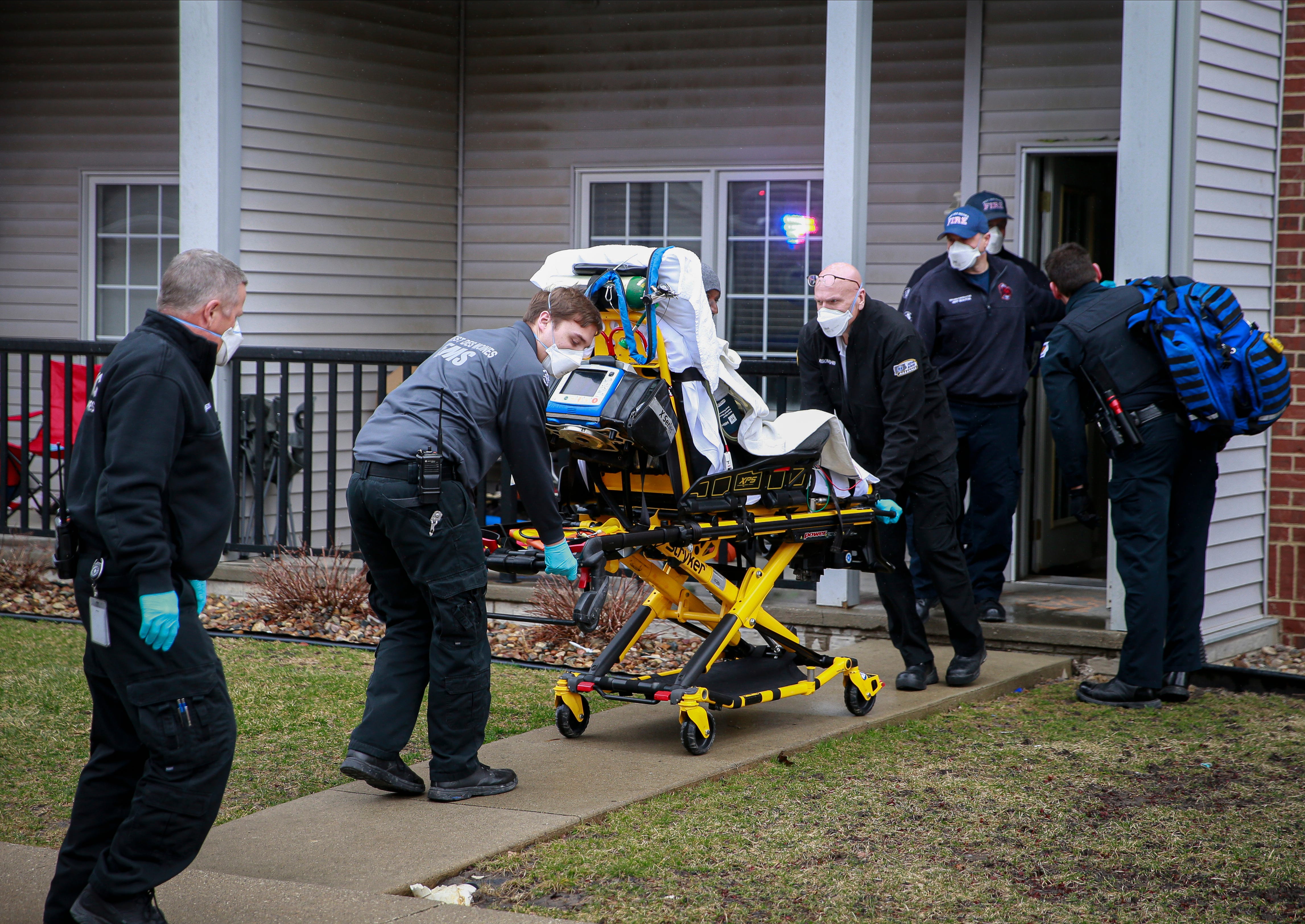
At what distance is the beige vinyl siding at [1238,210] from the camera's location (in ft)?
22.4

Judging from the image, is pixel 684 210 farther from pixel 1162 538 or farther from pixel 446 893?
pixel 446 893

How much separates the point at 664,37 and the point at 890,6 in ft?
5.55

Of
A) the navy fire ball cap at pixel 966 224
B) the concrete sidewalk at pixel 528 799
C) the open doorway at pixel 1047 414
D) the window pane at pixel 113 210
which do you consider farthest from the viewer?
the window pane at pixel 113 210

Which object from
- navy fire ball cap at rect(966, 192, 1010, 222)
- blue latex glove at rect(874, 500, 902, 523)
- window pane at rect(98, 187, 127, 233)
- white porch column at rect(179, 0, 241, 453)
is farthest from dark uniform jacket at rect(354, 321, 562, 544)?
window pane at rect(98, 187, 127, 233)

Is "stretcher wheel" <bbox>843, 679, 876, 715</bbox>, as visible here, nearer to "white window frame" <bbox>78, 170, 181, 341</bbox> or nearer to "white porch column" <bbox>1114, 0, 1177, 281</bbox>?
"white porch column" <bbox>1114, 0, 1177, 281</bbox>

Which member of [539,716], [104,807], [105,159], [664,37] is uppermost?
[664,37]

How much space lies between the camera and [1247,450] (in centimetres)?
731

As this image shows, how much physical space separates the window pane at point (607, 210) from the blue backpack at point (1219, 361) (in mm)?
5104

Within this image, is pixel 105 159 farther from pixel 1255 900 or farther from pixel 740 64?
pixel 1255 900

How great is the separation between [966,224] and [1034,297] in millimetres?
662

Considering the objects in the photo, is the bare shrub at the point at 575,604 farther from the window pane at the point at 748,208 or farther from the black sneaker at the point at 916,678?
the window pane at the point at 748,208

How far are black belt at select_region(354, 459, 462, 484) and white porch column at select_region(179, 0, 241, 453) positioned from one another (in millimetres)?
4443

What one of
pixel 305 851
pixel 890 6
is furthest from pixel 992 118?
pixel 305 851

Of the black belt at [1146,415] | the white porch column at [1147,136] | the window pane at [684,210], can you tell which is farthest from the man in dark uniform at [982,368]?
the window pane at [684,210]
